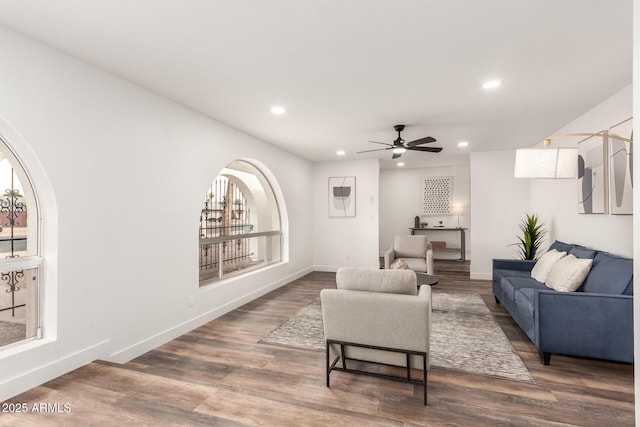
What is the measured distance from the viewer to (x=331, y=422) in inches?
73.6

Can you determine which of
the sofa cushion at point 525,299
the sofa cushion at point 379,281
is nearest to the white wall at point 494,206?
the sofa cushion at point 525,299

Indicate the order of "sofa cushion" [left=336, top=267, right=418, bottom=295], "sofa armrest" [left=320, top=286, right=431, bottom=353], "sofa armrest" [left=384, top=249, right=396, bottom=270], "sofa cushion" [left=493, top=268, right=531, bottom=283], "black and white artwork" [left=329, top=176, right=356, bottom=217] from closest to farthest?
"sofa armrest" [left=320, top=286, right=431, bottom=353], "sofa cushion" [left=336, top=267, right=418, bottom=295], "sofa cushion" [left=493, top=268, right=531, bottom=283], "sofa armrest" [left=384, top=249, right=396, bottom=270], "black and white artwork" [left=329, top=176, right=356, bottom=217]

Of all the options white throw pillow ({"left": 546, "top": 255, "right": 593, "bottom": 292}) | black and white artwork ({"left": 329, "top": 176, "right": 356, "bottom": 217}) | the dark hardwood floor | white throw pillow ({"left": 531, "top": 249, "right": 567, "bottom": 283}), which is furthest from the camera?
black and white artwork ({"left": 329, "top": 176, "right": 356, "bottom": 217})

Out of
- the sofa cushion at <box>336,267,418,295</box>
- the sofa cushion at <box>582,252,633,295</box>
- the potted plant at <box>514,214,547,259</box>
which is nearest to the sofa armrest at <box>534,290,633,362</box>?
the sofa cushion at <box>582,252,633,295</box>

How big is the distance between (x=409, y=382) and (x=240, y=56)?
275 centimetres

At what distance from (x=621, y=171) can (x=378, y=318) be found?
9.50 ft

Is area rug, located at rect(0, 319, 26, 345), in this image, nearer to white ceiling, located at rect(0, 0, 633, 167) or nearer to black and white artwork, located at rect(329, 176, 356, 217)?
white ceiling, located at rect(0, 0, 633, 167)

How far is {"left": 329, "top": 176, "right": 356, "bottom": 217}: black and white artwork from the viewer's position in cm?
707

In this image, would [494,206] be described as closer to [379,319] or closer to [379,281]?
[379,281]

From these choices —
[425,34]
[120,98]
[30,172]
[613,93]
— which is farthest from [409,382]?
[613,93]

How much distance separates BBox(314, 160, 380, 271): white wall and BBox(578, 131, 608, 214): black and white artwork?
11.8ft

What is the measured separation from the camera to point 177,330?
3455mm

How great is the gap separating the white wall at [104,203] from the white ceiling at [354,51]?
0.27 m

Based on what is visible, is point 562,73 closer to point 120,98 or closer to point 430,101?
point 430,101
